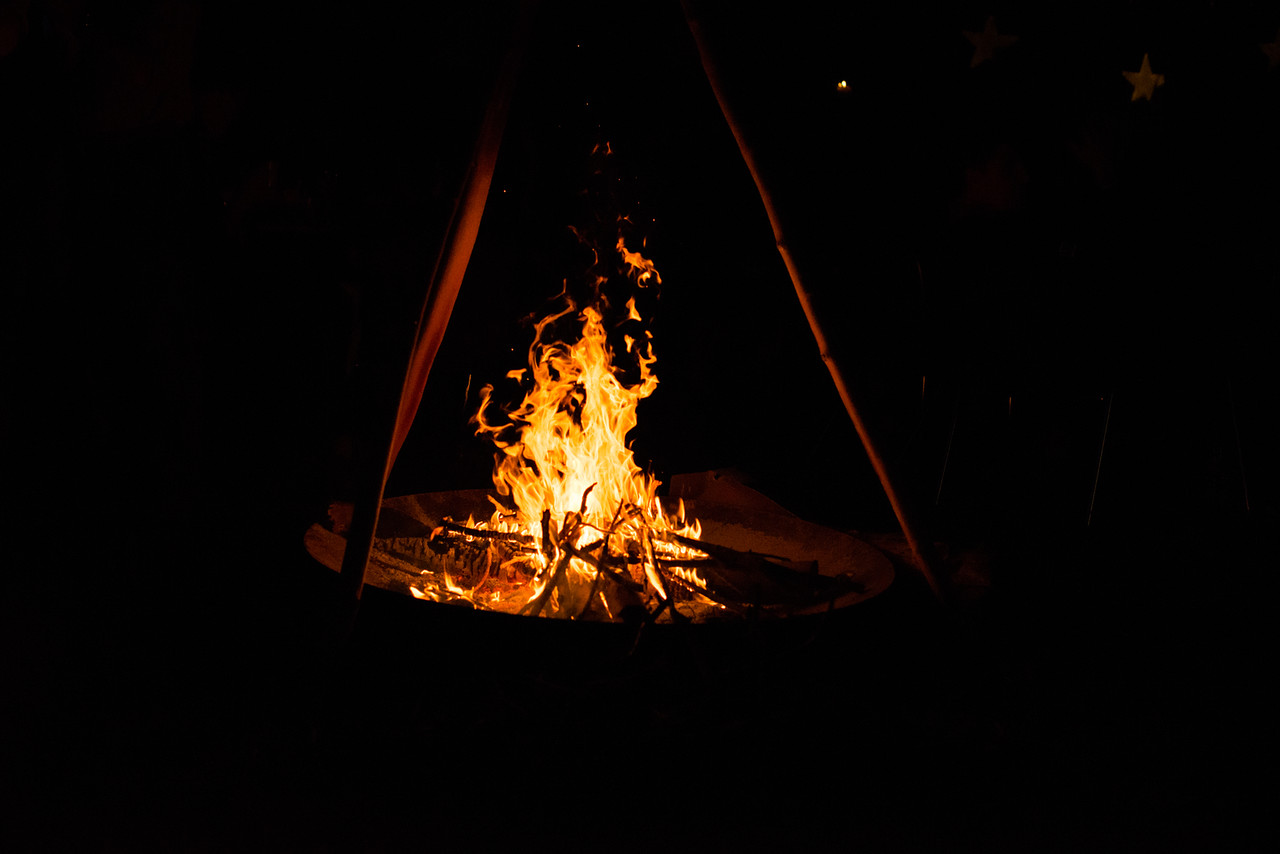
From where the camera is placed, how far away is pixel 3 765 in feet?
7.73

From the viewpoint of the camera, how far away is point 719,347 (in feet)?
12.5

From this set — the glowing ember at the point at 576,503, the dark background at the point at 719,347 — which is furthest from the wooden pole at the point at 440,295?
the glowing ember at the point at 576,503

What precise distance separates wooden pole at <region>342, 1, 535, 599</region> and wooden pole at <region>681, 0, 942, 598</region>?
16.6 inches

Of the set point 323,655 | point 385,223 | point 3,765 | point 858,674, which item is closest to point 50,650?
point 3,765

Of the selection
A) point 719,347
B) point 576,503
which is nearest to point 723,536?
point 576,503

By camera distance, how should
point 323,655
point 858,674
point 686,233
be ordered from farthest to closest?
point 686,233 < point 858,674 < point 323,655

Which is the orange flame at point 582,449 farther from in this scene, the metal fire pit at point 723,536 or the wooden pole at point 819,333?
the wooden pole at point 819,333

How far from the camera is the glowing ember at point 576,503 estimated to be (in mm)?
2730

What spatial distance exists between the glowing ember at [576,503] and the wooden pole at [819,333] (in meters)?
0.55

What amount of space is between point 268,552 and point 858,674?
1.98m

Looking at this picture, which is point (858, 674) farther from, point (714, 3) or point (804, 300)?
point (714, 3)

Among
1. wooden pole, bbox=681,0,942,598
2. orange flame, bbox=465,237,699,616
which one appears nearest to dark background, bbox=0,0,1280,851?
wooden pole, bbox=681,0,942,598

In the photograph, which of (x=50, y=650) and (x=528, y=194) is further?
(x=528, y=194)

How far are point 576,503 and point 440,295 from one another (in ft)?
3.32
